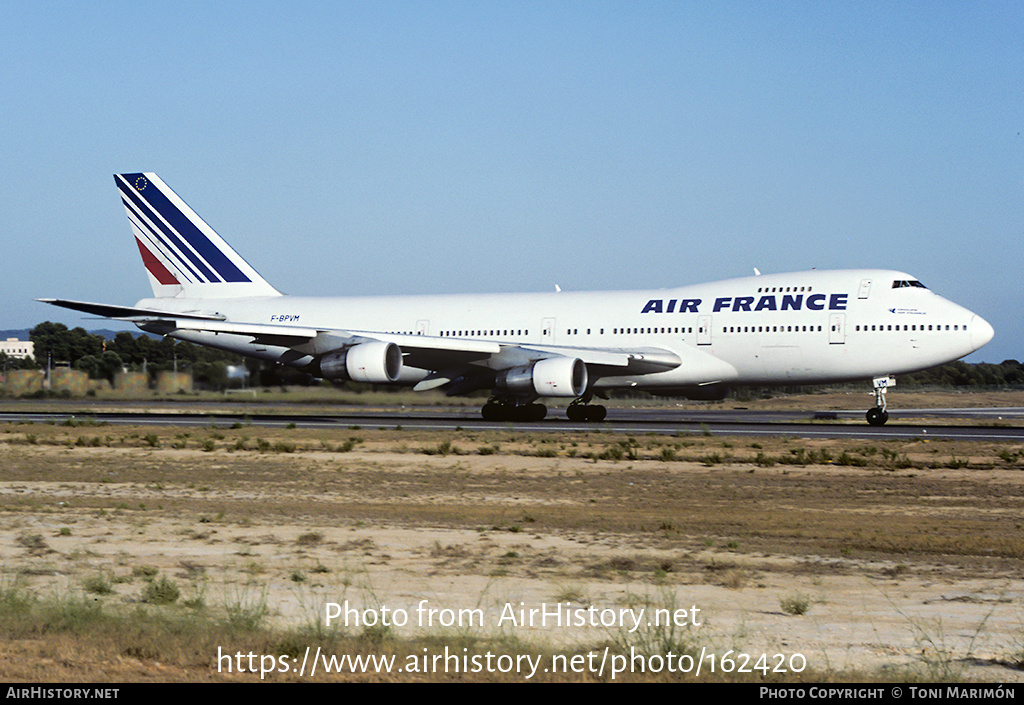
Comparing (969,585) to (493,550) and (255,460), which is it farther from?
(255,460)

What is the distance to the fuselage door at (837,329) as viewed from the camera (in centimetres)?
3177

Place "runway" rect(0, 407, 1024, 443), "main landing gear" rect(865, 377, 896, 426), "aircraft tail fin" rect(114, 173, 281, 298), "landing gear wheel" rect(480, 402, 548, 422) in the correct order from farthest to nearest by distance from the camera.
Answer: "aircraft tail fin" rect(114, 173, 281, 298), "landing gear wheel" rect(480, 402, 548, 422), "main landing gear" rect(865, 377, 896, 426), "runway" rect(0, 407, 1024, 443)

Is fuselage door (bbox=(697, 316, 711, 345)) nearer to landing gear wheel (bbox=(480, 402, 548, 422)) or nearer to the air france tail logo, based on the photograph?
the air france tail logo

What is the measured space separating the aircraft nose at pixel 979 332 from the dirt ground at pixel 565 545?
7.17 m

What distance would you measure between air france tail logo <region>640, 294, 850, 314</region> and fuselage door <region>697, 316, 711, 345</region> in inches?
11.9

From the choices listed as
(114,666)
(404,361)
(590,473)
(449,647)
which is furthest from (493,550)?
(404,361)

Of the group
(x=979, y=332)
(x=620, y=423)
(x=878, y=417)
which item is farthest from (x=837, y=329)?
(x=620, y=423)

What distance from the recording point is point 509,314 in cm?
3772

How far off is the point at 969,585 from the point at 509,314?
91.5ft

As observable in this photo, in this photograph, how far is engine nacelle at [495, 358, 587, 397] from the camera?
32.2 metres

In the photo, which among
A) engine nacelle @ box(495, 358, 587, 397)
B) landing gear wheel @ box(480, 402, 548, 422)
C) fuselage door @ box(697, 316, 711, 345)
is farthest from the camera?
landing gear wheel @ box(480, 402, 548, 422)

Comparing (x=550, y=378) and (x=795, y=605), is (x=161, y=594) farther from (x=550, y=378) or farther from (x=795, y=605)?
(x=550, y=378)

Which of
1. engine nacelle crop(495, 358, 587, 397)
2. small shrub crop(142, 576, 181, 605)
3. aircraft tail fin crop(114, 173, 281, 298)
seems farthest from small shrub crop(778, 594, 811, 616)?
aircraft tail fin crop(114, 173, 281, 298)

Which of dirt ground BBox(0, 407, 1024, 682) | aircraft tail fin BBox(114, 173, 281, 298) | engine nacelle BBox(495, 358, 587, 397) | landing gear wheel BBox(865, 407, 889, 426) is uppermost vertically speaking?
aircraft tail fin BBox(114, 173, 281, 298)
